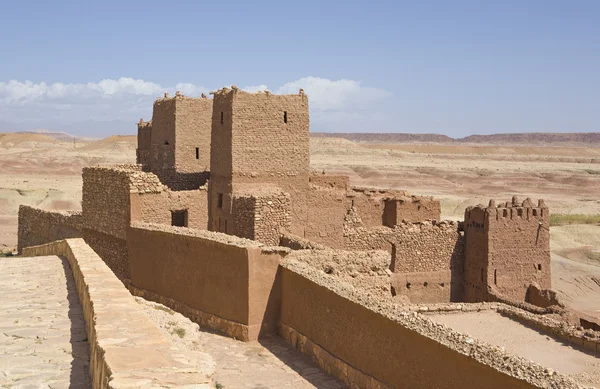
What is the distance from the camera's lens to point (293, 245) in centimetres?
1631

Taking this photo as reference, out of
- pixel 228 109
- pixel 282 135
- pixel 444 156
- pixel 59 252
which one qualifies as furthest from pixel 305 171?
pixel 444 156

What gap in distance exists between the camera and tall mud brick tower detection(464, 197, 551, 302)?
21.1 meters

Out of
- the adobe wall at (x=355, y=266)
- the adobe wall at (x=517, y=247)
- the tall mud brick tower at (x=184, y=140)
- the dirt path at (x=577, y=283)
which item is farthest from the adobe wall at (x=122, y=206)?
the dirt path at (x=577, y=283)

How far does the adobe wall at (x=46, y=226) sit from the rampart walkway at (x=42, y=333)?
8467 mm

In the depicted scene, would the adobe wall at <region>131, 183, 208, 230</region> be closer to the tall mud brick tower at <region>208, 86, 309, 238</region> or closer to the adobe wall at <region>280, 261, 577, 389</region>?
the tall mud brick tower at <region>208, 86, 309, 238</region>

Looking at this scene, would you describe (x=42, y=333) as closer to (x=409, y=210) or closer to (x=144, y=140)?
(x=409, y=210)

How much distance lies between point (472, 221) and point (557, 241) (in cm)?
1759

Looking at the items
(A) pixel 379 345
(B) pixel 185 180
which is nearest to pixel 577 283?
(B) pixel 185 180

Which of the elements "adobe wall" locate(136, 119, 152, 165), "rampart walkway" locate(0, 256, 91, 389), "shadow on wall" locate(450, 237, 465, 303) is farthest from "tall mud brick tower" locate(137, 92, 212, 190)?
"rampart walkway" locate(0, 256, 91, 389)

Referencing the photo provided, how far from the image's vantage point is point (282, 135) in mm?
19344

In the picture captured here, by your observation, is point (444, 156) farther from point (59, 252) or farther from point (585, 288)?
point (59, 252)

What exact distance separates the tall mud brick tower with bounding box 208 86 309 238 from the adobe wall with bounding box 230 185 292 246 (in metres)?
0.28

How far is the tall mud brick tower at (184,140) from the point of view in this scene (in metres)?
21.7

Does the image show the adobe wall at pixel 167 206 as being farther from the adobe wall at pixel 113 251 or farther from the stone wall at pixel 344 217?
the stone wall at pixel 344 217
